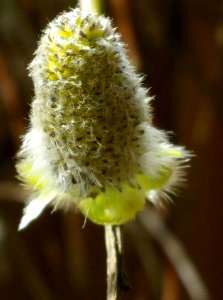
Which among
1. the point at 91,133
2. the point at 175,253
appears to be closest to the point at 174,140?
the point at 175,253

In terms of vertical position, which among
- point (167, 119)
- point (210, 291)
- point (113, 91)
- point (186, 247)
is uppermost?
point (113, 91)

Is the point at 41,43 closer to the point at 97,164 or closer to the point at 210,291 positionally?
the point at 97,164

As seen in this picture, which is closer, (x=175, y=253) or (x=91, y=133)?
(x=91, y=133)

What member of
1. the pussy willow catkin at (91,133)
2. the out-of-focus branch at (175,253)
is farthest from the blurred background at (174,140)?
the pussy willow catkin at (91,133)

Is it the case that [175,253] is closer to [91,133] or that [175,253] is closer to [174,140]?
[174,140]

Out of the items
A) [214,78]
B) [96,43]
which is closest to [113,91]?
[96,43]

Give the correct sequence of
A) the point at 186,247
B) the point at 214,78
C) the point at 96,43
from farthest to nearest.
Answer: the point at 186,247
the point at 214,78
the point at 96,43
